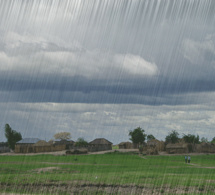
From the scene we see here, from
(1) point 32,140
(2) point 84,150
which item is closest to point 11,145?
(1) point 32,140

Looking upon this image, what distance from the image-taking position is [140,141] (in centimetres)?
14450

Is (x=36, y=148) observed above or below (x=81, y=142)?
below

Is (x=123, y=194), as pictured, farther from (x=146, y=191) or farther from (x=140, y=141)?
(x=140, y=141)

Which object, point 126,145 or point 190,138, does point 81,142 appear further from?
point 190,138

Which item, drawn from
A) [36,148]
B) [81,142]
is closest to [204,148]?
[81,142]

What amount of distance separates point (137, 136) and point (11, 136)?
53532mm

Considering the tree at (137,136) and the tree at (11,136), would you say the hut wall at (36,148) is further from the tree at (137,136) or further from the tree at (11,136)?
the tree at (137,136)

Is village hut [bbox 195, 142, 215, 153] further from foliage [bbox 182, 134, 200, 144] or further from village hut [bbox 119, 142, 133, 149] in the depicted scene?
village hut [bbox 119, 142, 133, 149]

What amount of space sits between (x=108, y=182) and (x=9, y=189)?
9.83 meters

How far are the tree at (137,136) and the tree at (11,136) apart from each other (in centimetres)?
4885

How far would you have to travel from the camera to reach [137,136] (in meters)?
145

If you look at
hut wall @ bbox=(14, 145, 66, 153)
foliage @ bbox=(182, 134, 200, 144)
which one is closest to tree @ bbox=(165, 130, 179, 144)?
foliage @ bbox=(182, 134, 200, 144)

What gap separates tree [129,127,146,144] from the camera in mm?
144625

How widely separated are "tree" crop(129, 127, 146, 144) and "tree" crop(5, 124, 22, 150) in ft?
160
